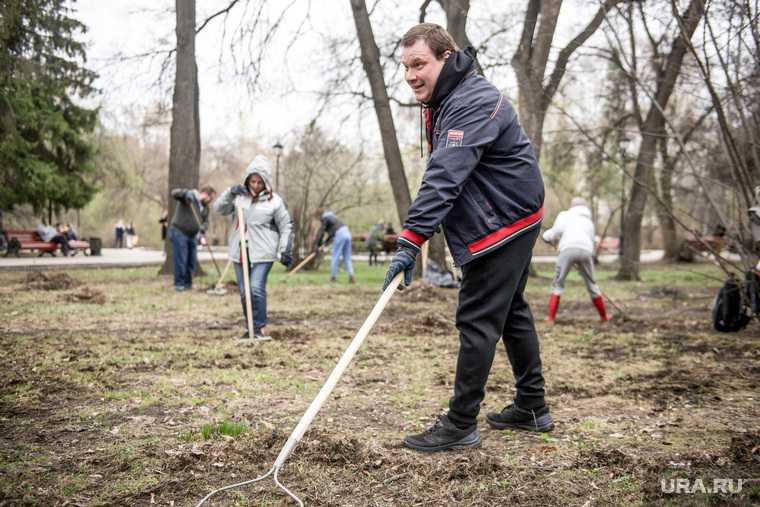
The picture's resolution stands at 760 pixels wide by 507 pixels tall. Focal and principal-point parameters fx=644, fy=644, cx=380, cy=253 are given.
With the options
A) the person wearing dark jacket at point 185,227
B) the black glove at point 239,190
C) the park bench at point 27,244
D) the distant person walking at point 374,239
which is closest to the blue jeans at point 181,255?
the person wearing dark jacket at point 185,227

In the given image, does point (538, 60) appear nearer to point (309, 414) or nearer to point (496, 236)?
point (496, 236)

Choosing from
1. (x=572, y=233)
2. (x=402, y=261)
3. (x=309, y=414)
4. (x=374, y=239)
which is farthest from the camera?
(x=374, y=239)

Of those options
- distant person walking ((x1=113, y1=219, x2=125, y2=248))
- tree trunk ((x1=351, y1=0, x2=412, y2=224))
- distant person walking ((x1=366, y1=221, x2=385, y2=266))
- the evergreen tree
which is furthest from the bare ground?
distant person walking ((x1=113, y1=219, x2=125, y2=248))

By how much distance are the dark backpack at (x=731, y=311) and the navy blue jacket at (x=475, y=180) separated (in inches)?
198

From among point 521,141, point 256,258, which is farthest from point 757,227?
point 256,258

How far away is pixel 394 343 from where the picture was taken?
266 inches

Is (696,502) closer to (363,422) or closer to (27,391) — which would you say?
(363,422)

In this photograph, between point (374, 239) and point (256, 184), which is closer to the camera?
point (256, 184)

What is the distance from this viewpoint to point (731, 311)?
7.34 meters

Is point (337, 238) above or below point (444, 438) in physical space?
above

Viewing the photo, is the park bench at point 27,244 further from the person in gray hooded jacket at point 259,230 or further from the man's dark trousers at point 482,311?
the man's dark trousers at point 482,311

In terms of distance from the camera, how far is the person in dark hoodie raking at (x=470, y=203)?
3174 mm

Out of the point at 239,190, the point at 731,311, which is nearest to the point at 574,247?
the point at 731,311

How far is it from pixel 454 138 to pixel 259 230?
4.01 metres
